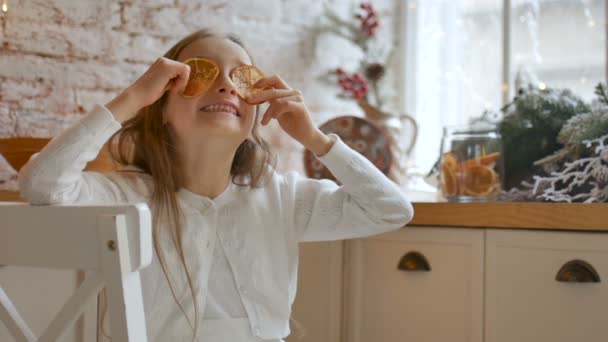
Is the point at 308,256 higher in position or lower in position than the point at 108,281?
lower

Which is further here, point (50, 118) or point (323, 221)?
point (50, 118)

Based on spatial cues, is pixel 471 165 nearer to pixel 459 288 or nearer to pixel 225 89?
pixel 459 288

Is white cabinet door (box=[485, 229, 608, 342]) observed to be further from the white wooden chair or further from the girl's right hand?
the white wooden chair

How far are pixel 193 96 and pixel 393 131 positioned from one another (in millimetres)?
1047

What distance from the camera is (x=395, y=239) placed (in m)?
1.66

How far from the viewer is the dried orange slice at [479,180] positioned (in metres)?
1.72

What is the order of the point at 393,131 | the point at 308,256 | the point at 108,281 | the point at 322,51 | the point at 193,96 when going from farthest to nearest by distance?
the point at 322,51
the point at 393,131
the point at 308,256
the point at 193,96
the point at 108,281

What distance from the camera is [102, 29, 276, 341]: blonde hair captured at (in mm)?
1420

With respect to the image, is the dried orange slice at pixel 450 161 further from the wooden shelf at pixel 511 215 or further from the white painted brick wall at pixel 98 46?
the white painted brick wall at pixel 98 46

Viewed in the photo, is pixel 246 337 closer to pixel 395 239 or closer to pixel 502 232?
pixel 395 239

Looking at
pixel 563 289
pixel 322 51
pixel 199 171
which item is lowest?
pixel 563 289

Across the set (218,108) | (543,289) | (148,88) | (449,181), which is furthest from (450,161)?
(148,88)

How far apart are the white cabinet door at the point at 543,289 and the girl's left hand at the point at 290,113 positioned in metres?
→ 0.42

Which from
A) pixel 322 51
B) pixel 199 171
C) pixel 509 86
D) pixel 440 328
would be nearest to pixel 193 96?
pixel 199 171
